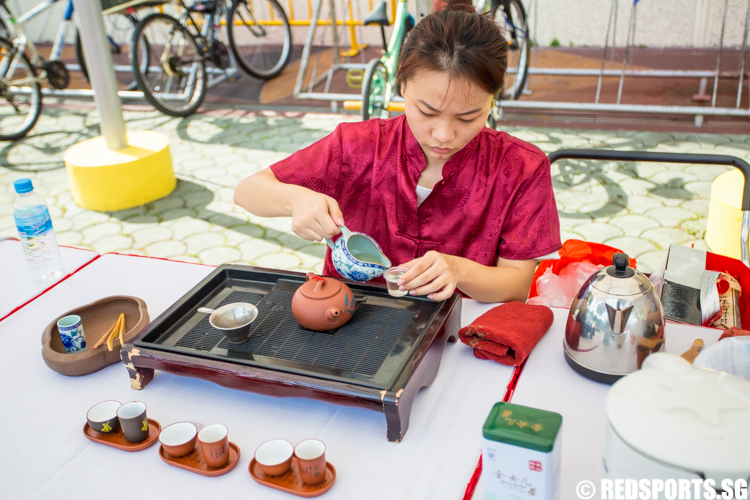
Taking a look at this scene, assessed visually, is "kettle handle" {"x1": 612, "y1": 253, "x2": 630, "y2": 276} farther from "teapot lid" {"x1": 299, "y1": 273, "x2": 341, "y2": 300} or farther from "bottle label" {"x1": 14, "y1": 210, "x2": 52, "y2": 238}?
"bottle label" {"x1": 14, "y1": 210, "x2": 52, "y2": 238}

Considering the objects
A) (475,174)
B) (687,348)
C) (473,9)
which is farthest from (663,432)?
(473,9)

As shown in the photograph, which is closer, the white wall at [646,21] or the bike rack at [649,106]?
the bike rack at [649,106]

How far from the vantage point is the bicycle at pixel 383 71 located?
12.6 ft

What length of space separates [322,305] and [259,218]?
7.90ft

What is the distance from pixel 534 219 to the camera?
4.77 feet

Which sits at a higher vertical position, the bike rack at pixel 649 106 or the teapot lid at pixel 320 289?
the teapot lid at pixel 320 289

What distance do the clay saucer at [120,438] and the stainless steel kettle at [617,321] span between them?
0.77 metres

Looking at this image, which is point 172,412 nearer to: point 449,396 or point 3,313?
point 449,396

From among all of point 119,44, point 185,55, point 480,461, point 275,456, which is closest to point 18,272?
point 275,456

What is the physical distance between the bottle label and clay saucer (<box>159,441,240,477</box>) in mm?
802

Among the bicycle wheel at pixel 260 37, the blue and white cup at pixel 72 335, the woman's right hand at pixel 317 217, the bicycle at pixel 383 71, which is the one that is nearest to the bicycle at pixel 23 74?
the bicycle wheel at pixel 260 37

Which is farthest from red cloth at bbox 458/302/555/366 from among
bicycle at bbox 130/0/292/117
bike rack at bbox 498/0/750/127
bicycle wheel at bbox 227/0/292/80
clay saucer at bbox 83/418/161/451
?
bicycle wheel at bbox 227/0/292/80

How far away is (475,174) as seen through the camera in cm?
150

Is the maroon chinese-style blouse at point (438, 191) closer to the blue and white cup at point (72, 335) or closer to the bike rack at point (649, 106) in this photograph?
the blue and white cup at point (72, 335)
